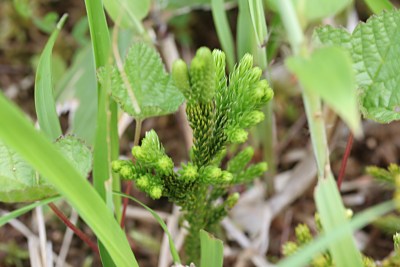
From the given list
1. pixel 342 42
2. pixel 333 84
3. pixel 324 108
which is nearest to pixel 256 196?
pixel 324 108

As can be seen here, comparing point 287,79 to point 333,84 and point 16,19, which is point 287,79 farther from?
point 333,84

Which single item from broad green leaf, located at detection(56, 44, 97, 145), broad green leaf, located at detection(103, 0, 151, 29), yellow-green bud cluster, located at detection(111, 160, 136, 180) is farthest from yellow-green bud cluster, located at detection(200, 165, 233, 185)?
broad green leaf, located at detection(56, 44, 97, 145)

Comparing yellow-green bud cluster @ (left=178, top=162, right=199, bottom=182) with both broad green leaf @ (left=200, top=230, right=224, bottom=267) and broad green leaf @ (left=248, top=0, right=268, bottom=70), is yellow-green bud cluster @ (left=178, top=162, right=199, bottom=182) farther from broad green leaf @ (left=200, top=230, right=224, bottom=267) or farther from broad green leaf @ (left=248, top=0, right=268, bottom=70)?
broad green leaf @ (left=248, top=0, right=268, bottom=70)

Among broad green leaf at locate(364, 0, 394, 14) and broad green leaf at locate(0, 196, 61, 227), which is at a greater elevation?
broad green leaf at locate(364, 0, 394, 14)

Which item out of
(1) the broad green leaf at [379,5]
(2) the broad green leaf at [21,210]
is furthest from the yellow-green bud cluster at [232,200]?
(1) the broad green leaf at [379,5]

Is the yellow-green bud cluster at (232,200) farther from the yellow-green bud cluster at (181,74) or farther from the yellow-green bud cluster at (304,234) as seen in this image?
the yellow-green bud cluster at (181,74)
